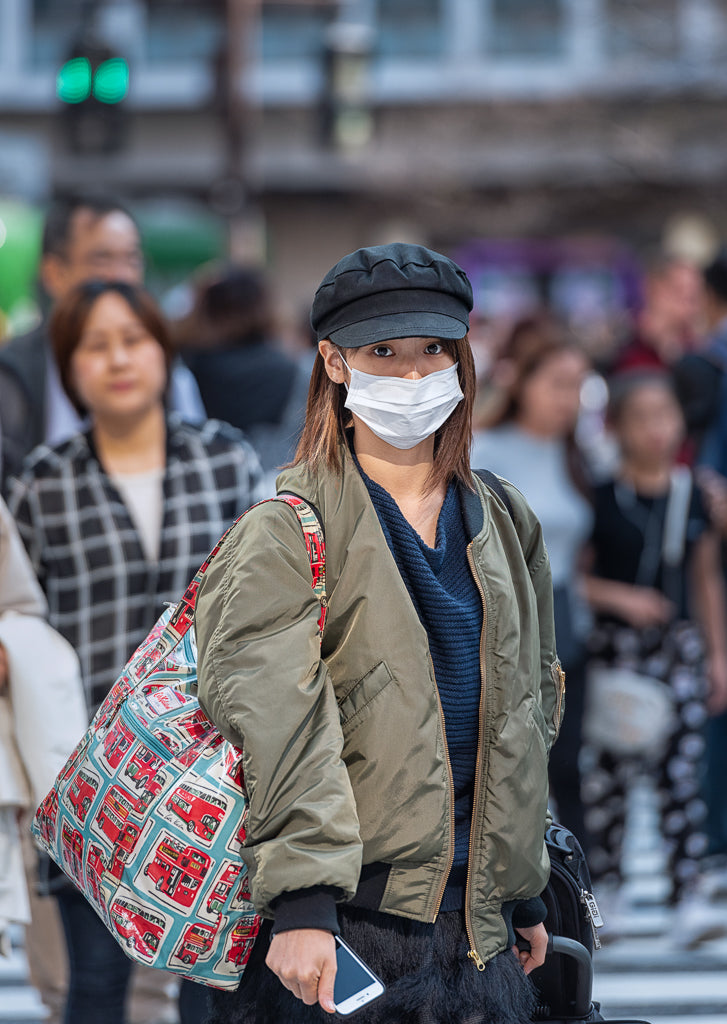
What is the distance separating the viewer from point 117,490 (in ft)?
13.0

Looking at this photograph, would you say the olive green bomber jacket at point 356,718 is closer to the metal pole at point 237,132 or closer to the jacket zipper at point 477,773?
the jacket zipper at point 477,773

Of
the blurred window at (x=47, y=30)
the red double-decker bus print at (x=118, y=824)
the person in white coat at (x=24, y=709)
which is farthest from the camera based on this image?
the blurred window at (x=47, y=30)

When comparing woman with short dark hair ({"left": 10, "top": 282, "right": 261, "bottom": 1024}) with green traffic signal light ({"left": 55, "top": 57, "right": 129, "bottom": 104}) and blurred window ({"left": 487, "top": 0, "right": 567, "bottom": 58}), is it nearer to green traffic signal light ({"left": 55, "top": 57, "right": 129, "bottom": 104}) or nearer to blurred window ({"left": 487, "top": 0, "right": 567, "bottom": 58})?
green traffic signal light ({"left": 55, "top": 57, "right": 129, "bottom": 104})

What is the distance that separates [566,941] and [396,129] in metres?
27.1

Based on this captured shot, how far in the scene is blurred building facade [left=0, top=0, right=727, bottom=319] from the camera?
26656 millimetres

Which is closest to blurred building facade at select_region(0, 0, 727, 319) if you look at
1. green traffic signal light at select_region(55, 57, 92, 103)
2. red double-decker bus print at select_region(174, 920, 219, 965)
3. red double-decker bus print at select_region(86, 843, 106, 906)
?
green traffic signal light at select_region(55, 57, 92, 103)

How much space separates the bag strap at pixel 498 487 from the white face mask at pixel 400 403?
0.21m

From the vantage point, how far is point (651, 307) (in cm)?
827

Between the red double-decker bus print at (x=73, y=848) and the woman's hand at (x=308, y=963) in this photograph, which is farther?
the red double-decker bus print at (x=73, y=848)

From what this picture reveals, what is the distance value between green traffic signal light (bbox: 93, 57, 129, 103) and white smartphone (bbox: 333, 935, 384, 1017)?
10.9m

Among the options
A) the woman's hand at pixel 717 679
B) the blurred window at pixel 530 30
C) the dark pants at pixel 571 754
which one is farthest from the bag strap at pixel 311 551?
the blurred window at pixel 530 30

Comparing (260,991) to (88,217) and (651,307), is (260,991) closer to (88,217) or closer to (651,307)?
A: (88,217)

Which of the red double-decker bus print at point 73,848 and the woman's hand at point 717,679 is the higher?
the red double-decker bus print at point 73,848

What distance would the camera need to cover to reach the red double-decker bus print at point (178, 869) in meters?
2.49
